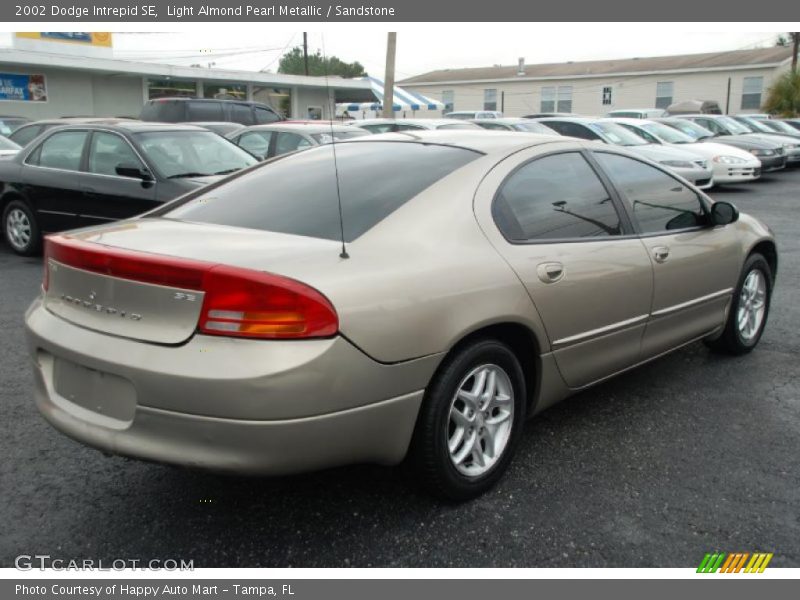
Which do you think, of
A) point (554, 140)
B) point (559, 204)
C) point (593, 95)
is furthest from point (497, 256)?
point (593, 95)

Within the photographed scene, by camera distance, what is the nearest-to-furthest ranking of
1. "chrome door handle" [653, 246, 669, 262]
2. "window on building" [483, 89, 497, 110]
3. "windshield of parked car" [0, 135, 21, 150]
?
"chrome door handle" [653, 246, 669, 262] < "windshield of parked car" [0, 135, 21, 150] < "window on building" [483, 89, 497, 110]

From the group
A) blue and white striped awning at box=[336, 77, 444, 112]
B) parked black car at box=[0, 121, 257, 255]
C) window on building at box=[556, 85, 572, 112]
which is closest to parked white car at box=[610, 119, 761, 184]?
parked black car at box=[0, 121, 257, 255]

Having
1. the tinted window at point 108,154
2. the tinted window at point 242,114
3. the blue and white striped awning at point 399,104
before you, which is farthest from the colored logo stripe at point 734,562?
the blue and white striped awning at point 399,104

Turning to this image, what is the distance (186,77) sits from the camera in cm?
2947

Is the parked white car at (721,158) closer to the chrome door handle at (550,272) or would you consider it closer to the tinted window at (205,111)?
the tinted window at (205,111)

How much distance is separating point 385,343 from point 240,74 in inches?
1218

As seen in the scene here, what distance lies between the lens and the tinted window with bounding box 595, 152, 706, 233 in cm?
395

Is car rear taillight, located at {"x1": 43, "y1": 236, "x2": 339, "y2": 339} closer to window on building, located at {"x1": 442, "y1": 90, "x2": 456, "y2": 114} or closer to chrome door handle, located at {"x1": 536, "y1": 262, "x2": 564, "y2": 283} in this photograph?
chrome door handle, located at {"x1": 536, "y1": 262, "x2": 564, "y2": 283}

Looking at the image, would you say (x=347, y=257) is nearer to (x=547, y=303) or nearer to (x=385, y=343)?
(x=385, y=343)

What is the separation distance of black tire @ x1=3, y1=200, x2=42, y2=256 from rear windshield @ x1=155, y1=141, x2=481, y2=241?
5394 millimetres

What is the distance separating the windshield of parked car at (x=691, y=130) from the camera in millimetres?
18266

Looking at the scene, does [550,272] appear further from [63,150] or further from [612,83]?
[612,83]

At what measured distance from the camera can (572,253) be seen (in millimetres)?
3410

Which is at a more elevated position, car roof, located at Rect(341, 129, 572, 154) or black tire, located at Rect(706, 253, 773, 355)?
car roof, located at Rect(341, 129, 572, 154)
